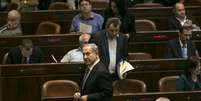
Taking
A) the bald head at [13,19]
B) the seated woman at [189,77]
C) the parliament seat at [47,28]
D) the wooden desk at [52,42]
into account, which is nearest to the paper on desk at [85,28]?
the wooden desk at [52,42]

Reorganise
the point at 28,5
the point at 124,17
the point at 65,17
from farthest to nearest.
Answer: the point at 28,5 → the point at 65,17 → the point at 124,17

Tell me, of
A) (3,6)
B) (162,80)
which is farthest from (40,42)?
(3,6)

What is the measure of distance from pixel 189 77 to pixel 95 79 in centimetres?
115

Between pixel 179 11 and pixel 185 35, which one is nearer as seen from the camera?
pixel 185 35

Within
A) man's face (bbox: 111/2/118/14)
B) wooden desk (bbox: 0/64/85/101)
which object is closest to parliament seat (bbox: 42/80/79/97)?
wooden desk (bbox: 0/64/85/101)

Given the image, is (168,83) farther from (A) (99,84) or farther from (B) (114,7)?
(B) (114,7)

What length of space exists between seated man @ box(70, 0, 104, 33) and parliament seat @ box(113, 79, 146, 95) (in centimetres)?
151

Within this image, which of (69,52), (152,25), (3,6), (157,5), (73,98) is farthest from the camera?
(3,6)

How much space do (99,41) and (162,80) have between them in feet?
2.47

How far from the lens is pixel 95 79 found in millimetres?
4711

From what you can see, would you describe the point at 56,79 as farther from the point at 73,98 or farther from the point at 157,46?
the point at 157,46

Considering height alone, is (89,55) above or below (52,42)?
above

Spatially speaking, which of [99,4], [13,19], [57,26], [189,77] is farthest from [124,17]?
[99,4]

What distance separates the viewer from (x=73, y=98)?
5168 mm
